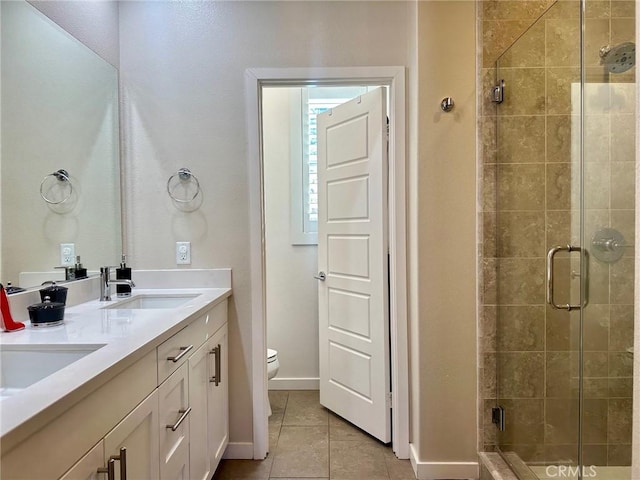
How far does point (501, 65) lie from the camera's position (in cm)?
184

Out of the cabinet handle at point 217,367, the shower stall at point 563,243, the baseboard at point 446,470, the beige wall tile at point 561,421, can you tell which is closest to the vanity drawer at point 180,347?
the cabinet handle at point 217,367

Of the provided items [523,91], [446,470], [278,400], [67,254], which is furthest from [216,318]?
[523,91]

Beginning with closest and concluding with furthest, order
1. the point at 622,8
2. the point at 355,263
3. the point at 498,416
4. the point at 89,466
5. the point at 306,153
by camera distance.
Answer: the point at 89,466 → the point at 622,8 → the point at 498,416 → the point at 355,263 → the point at 306,153

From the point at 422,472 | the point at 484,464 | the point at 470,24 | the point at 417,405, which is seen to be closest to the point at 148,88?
the point at 470,24

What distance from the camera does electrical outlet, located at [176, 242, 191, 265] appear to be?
2.07 m

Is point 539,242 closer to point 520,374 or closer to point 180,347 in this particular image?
point 520,374

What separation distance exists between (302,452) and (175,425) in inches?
42.4

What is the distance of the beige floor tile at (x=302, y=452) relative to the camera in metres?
1.93

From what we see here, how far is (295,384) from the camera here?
296 centimetres

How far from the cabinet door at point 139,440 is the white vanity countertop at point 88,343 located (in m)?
0.12

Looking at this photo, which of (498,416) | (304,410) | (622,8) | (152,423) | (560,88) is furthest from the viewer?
(304,410)

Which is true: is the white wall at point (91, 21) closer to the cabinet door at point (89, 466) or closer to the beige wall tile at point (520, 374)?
the cabinet door at point (89, 466)

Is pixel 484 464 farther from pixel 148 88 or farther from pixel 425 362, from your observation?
pixel 148 88

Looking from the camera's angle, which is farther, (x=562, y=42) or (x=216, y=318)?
(x=216, y=318)
